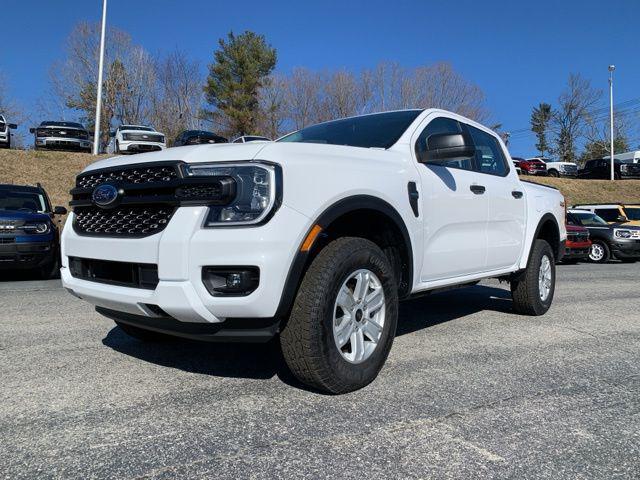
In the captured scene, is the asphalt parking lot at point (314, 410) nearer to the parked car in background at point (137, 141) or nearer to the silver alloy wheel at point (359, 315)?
the silver alloy wheel at point (359, 315)

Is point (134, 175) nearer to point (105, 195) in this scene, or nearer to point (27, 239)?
point (105, 195)

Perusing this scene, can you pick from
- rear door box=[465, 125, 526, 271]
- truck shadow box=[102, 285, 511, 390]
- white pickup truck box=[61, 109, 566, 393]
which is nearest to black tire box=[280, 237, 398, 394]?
white pickup truck box=[61, 109, 566, 393]

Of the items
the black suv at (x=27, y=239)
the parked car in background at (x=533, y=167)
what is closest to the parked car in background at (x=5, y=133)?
the black suv at (x=27, y=239)

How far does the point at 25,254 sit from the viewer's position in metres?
8.20

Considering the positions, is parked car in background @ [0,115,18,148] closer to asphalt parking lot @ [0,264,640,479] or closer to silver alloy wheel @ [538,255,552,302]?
asphalt parking lot @ [0,264,640,479]

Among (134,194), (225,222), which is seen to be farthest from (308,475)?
(134,194)

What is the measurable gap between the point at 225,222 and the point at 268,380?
1.15 m

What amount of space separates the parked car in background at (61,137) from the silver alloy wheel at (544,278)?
21276 millimetres

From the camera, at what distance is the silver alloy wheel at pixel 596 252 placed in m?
15.2

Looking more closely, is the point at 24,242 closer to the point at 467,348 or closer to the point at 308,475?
the point at 467,348

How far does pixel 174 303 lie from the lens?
2.56m

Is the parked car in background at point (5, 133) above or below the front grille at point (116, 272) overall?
above

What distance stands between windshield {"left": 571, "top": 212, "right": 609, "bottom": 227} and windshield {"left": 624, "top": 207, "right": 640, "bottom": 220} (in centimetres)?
107

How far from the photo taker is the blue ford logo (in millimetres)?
2865
